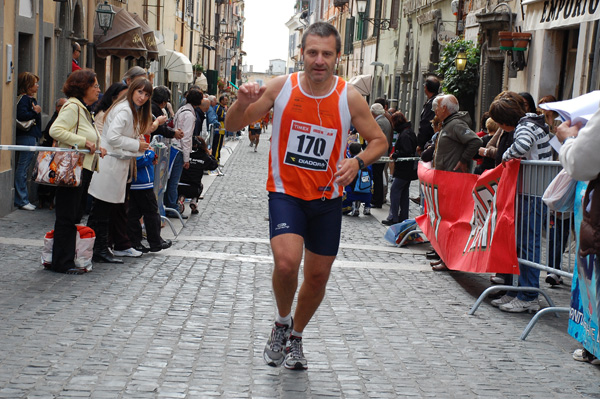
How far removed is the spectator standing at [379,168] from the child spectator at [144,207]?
6.37 metres

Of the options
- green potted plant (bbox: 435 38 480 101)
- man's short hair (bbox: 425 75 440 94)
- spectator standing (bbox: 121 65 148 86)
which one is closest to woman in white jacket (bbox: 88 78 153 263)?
spectator standing (bbox: 121 65 148 86)

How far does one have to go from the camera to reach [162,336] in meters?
6.18

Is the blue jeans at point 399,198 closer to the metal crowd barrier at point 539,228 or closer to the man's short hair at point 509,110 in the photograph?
the man's short hair at point 509,110

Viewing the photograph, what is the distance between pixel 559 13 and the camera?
15.6 meters

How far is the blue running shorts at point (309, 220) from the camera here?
534 centimetres

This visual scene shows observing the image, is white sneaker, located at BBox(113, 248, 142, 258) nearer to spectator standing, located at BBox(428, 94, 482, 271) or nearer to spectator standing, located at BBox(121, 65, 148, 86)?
spectator standing, located at BBox(121, 65, 148, 86)

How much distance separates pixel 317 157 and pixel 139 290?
2.95 metres

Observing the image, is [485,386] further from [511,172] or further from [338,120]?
[511,172]

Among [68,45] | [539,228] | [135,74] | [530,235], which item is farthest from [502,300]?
[68,45]

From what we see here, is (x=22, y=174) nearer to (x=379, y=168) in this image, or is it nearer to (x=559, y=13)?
(x=379, y=168)

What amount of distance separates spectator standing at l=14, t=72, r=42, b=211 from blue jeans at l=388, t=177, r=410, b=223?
5.05 m

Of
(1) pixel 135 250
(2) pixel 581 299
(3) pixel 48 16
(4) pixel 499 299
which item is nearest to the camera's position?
(2) pixel 581 299

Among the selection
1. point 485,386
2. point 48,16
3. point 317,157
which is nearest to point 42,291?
point 317,157

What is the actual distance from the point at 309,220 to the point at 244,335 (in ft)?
4.20
